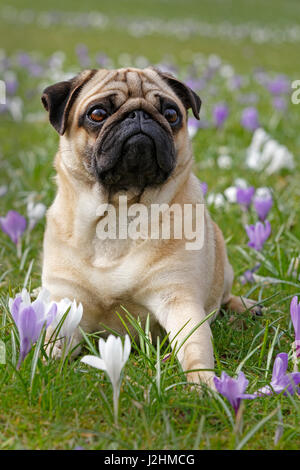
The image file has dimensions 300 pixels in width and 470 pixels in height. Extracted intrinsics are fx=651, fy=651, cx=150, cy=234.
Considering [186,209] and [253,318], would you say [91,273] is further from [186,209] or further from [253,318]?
[253,318]

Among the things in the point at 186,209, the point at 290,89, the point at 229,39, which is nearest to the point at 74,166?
the point at 186,209

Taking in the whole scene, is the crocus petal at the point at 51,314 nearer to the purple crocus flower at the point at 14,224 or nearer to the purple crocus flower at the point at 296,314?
the purple crocus flower at the point at 296,314

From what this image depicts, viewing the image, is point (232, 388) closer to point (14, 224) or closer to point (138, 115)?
point (138, 115)

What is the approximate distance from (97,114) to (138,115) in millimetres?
217

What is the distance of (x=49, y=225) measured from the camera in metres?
3.68

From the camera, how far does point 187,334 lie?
306 cm

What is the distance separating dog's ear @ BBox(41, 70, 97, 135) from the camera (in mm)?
3518

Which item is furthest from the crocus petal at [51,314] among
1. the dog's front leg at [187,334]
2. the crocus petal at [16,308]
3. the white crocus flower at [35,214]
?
the white crocus flower at [35,214]

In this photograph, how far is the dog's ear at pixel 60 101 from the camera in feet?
11.5

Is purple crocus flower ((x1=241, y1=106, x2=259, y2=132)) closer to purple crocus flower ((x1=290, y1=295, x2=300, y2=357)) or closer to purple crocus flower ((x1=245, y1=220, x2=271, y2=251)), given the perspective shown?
purple crocus flower ((x1=245, y1=220, x2=271, y2=251))

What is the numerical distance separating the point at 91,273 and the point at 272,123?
18.3ft

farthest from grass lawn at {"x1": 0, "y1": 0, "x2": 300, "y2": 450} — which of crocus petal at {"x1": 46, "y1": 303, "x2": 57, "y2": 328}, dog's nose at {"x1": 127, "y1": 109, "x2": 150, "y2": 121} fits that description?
dog's nose at {"x1": 127, "y1": 109, "x2": 150, "y2": 121}

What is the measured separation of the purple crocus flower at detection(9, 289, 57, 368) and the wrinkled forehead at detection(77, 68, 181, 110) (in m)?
1.27

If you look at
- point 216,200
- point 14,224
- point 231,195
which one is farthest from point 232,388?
point 216,200
